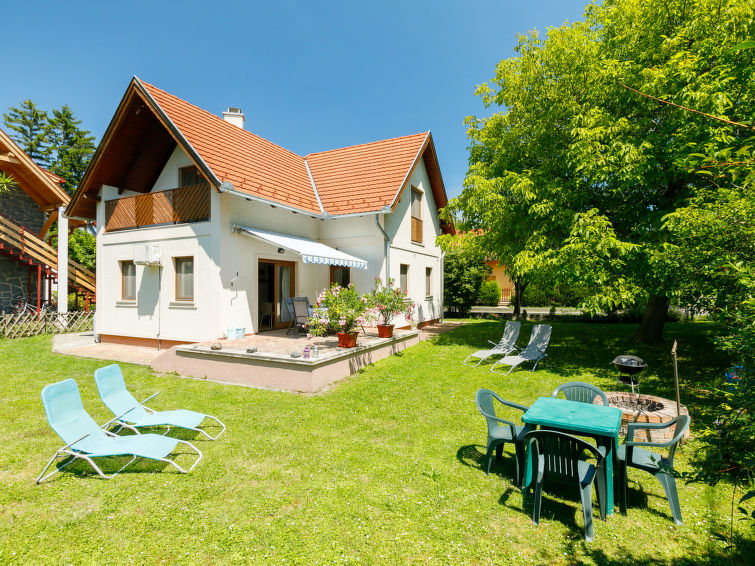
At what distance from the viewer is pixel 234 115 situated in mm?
20969

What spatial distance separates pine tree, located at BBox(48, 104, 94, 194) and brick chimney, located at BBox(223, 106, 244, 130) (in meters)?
35.5

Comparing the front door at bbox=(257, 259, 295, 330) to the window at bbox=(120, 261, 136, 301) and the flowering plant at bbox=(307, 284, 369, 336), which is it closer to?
the flowering plant at bbox=(307, 284, 369, 336)

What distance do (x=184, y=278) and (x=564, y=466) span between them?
15.0 metres

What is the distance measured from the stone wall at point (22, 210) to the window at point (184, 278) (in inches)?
595

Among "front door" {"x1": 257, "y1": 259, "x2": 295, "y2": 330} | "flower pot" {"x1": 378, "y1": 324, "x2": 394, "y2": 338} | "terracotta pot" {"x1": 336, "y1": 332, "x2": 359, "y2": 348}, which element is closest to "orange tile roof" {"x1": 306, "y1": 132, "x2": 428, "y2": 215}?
"front door" {"x1": 257, "y1": 259, "x2": 295, "y2": 330}

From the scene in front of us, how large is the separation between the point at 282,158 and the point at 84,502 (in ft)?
61.3

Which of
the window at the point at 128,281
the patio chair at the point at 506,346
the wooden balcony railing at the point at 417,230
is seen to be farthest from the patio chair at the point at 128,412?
the wooden balcony railing at the point at 417,230

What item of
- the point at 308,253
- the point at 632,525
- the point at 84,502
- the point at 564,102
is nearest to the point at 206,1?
the point at 308,253

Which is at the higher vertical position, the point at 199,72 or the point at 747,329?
the point at 199,72

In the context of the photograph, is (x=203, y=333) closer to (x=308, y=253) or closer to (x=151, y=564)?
(x=308, y=253)

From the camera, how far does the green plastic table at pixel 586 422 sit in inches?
185

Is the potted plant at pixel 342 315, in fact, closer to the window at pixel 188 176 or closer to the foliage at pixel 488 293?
the window at pixel 188 176

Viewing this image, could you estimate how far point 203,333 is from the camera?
46.5 ft

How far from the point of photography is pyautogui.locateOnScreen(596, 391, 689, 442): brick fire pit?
677cm
